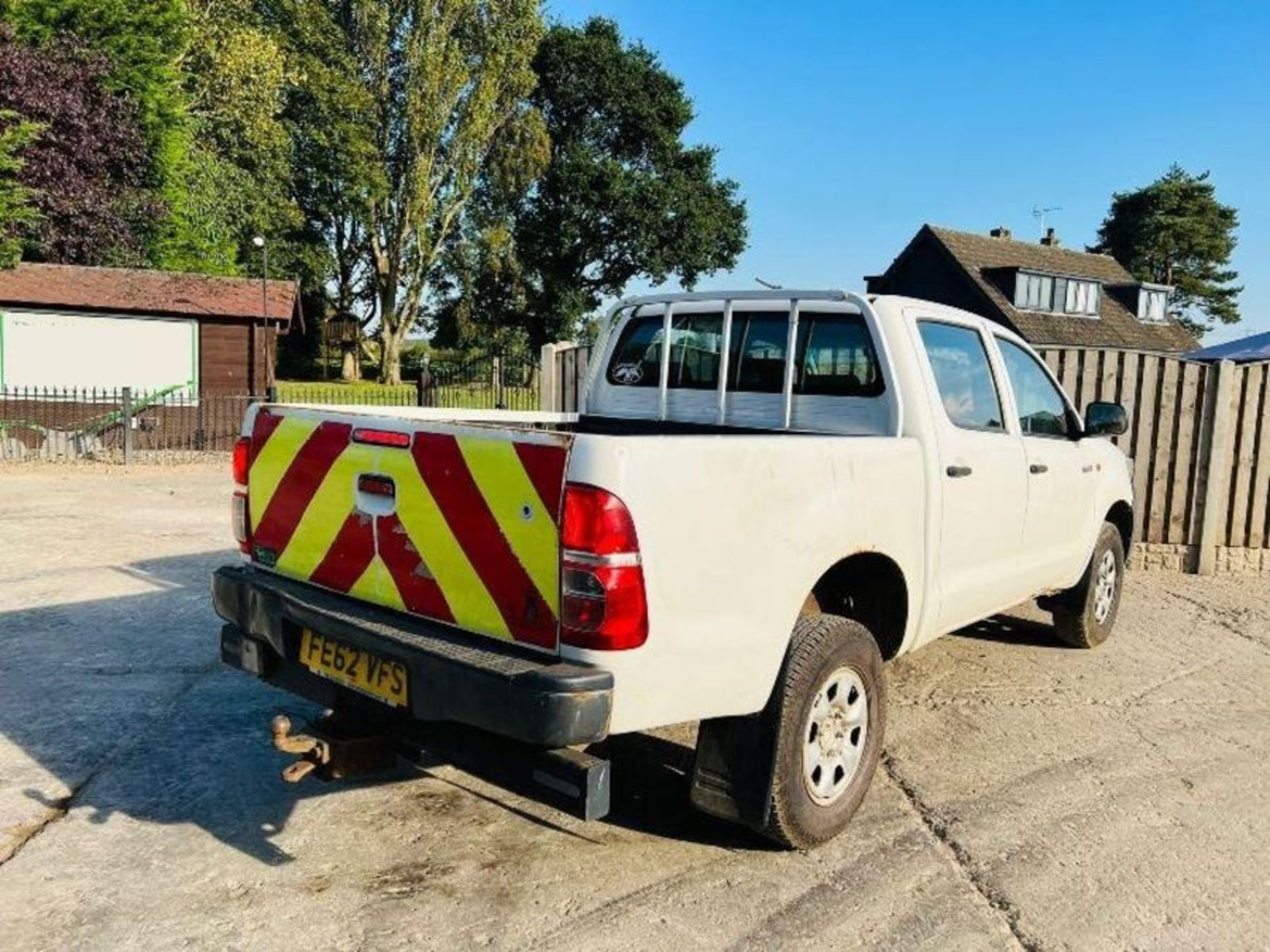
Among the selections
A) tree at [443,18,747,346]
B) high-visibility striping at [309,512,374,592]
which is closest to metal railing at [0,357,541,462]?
high-visibility striping at [309,512,374,592]

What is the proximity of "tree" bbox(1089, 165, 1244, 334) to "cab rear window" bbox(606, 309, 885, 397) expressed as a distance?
5956 cm

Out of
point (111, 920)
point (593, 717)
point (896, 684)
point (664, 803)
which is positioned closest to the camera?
point (593, 717)

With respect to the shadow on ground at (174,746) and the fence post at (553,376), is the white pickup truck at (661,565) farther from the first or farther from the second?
the fence post at (553,376)

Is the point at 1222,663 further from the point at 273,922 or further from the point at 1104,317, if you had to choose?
the point at 1104,317

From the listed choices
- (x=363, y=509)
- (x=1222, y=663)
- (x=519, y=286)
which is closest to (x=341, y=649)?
(x=363, y=509)

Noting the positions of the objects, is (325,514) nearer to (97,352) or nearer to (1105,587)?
(1105,587)

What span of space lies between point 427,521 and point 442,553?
4.6 inches

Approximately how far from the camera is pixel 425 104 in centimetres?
3106

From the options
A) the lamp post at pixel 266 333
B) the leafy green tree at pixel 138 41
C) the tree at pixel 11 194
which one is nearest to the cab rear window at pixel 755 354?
the lamp post at pixel 266 333

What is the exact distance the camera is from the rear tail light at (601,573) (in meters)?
2.54

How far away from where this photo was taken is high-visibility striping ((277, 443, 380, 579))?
313cm

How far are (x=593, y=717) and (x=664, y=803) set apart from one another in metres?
1.33

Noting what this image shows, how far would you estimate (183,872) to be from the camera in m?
3.10

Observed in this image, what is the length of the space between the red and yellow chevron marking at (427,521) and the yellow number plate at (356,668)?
0.62 ft
